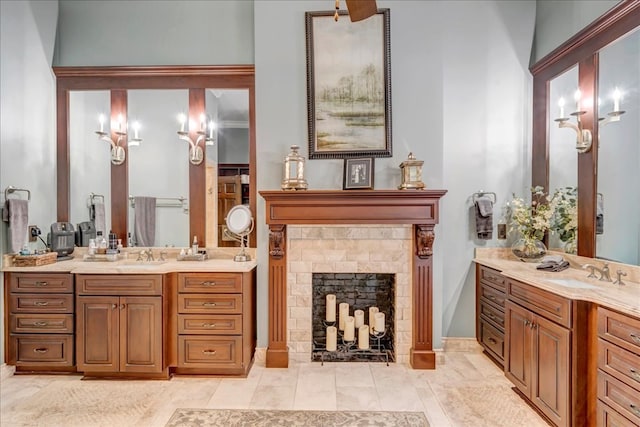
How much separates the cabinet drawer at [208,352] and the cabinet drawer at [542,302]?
7.22ft

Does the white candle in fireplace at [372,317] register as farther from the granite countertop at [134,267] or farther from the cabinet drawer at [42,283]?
the cabinet drawer at [42,283]

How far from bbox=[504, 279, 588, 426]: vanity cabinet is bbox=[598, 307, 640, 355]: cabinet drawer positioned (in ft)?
0.39

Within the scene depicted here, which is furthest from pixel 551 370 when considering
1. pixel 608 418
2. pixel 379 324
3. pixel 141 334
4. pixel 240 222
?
pixel 141 334

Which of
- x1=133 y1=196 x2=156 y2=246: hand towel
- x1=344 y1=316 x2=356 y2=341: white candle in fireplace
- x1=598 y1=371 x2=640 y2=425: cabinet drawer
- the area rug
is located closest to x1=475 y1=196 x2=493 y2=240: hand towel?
x1=344 y1=316 x2=356 y2=341: white candle in fireplace

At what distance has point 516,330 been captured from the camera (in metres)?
2.59

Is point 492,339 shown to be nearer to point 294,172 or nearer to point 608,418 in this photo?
point 608,418

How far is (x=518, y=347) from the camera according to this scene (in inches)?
101

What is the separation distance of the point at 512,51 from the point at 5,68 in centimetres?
461

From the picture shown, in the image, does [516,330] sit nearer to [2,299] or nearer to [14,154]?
[2,299]

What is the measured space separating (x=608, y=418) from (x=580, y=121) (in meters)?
2.15

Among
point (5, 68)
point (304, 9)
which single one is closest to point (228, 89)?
point (304, 9)

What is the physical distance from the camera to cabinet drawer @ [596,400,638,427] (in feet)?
5.83

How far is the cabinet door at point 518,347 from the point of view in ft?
8.02

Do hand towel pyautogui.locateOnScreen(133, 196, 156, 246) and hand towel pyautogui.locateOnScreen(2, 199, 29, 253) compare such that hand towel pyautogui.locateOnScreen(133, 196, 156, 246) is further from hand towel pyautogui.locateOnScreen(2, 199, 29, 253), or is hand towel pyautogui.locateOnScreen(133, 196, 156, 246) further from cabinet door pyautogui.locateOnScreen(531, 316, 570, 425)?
cabinet door pyautogui.locateOnScreen(531, 316, 570, 425)
